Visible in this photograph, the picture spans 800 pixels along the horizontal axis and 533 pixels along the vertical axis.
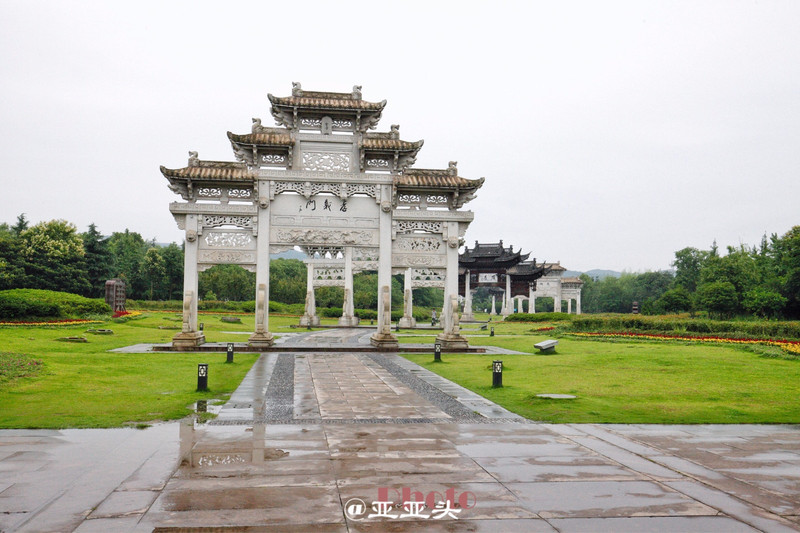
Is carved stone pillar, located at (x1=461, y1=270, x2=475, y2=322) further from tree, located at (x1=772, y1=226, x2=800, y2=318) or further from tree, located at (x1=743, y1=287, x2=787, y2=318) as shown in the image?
tree, located at (x1=772, y1=226, x2=800, y2=318)

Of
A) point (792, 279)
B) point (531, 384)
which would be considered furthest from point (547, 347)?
point (792, 279)

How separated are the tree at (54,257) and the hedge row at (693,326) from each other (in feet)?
134

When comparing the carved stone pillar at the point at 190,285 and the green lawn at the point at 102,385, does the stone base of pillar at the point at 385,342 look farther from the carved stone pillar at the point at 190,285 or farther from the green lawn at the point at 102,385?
the carved stone pillar at the point at 190,285

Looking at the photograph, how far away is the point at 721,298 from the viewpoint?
39.5 meters

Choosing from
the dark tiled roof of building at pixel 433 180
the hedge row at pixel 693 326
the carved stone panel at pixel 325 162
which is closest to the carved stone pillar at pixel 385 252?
the dark tiled roof of building at pixel 433 180

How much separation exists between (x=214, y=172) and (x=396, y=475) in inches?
694

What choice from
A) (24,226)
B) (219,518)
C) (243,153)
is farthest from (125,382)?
(24,226)

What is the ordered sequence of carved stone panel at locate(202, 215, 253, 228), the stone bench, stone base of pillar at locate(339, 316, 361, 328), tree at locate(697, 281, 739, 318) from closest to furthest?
the stone bench → carved stone panel at locate(202, 215, 253, 228) → tree at locate(697, 281, 739, 318) → stone base of pillar at locate(339, 316, 361, 328)

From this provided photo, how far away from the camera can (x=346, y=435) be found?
8312mm

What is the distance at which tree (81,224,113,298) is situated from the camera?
169 ft

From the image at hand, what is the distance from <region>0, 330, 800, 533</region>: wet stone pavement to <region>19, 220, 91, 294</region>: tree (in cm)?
4436

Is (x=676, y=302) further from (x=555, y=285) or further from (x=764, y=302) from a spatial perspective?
(x=764, y=302)

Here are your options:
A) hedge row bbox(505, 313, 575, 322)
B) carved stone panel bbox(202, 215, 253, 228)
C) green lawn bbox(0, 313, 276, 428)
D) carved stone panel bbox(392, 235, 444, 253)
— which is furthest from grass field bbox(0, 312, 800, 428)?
hedge row bbox(505, 313, 575, 322)

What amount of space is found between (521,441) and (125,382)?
939 centimetres
